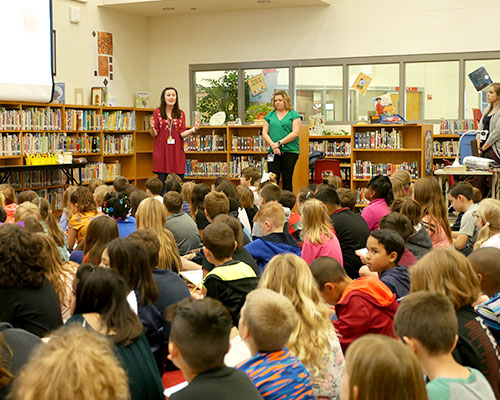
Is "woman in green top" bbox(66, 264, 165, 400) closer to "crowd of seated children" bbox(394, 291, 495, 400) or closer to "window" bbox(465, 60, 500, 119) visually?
"crowd of seated children" bbox(394, 291, 495, 400)

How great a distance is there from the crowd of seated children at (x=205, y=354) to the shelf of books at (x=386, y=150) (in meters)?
7.96

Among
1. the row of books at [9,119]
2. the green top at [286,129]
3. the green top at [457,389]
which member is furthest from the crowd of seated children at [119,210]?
the row of books at [9,119]

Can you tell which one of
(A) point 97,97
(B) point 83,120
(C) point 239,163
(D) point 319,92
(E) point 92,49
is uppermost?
(E) point 92,49

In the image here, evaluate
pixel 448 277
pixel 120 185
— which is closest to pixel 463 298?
pixel 448 277

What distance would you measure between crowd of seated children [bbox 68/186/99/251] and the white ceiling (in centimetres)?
643

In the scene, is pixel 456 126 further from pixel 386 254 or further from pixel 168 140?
pixel 386 254

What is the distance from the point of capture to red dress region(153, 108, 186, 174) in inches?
374

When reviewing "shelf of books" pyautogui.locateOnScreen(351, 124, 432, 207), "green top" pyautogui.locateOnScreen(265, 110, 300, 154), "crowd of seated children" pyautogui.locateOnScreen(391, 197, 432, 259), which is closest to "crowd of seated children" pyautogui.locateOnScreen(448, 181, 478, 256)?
"crowd of seated children" pyautogui.locateOnScreen(391, 197, 432, 259)

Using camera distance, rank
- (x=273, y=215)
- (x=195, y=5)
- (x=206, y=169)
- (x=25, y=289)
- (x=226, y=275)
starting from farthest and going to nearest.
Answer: (x=206, y=169) < (x=195, y=5) < (x=273, y=215) < (x=226, y=275) < (x=25, y=289)

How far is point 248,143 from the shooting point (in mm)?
10664

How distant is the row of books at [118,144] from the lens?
Answer: 34.6ft

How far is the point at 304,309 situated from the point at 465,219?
3.04 meters

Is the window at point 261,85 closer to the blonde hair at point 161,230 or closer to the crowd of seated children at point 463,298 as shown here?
the blonde hair at point 161,230

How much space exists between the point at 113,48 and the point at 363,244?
7.79 m
